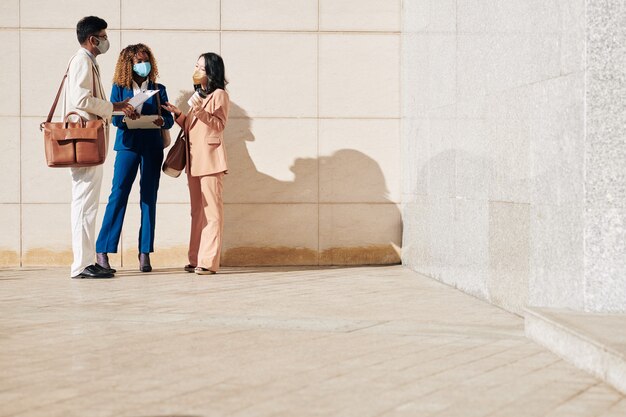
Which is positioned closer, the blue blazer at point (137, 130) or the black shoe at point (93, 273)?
the black shoe at point (93, 273)

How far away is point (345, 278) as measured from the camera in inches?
392

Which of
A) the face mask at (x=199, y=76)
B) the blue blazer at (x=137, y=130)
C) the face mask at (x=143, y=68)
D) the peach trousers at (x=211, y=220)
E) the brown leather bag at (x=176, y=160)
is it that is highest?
the face mask at (x=143, y=68)

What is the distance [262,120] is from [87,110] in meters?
2.42

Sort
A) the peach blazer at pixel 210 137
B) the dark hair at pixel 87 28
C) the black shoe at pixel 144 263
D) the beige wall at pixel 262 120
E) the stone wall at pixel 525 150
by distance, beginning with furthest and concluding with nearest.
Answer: the beige wall at pixel 262 120, the black shoe at pixel 144 263, the peach blazer at pixel 210 137, the dark hair at pixel 87 28, the stone wall at pixel 525 150

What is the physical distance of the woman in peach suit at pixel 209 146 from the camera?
10172 millimetres

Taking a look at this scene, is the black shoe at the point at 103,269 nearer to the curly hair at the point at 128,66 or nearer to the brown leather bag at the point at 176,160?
the brown leather bag at the point at 176,160

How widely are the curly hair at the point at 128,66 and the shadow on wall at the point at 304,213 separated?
116 centimetres

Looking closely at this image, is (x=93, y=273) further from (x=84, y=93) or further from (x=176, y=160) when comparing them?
(x=84, y=93)

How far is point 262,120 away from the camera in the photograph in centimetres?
1146

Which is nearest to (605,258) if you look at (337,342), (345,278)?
(337,342)

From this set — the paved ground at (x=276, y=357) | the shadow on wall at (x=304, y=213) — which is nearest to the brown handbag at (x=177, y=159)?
the shadow on wall at (x=304, y=213)

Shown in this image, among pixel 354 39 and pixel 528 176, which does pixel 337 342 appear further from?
pixel 354 39

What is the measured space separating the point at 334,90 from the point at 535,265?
527 cm

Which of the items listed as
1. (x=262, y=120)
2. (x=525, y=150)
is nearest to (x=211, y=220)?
(x=262, y=120)
